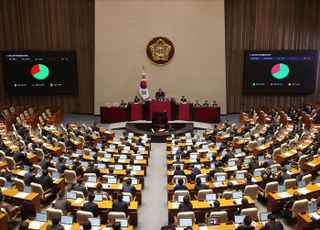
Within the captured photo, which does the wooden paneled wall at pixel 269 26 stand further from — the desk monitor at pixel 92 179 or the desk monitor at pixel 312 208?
the desk monitor at pixel 312 208

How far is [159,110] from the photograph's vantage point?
920 inches

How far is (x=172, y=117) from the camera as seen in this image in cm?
2375

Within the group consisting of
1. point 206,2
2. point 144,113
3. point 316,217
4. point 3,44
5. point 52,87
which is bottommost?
point 316,217

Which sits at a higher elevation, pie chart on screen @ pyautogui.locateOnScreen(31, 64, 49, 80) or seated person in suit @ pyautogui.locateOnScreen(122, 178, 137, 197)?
pie chart on screen @ pyautogui.locateOnScreen(31, 64, 49, 80)

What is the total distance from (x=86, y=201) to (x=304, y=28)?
22996 millimetres

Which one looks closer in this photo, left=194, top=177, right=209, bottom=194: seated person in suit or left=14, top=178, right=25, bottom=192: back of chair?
left=194, top=177, right=209, bottom=194: seated person in suit

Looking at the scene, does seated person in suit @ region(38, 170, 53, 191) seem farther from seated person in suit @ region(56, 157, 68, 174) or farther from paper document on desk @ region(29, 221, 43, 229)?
paper document on desk @ region(29, 221, 43, 229)

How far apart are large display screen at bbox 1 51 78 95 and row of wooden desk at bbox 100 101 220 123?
453cm

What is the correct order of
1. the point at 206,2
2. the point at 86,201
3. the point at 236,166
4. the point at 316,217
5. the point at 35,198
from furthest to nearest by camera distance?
the point at 206,2 → the point at 236,166 → the point at 35,198 → the point at 86,201 → the point at 316,217

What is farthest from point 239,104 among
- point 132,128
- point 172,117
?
point 132,128

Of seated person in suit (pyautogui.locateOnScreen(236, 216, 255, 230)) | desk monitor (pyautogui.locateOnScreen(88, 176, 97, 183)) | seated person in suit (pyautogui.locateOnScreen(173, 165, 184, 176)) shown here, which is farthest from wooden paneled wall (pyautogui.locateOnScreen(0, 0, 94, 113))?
seated person in suit (pyautogui.locateOnScreen(236, 216, 255, 230))

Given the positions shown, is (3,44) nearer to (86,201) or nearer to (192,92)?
(192,92)

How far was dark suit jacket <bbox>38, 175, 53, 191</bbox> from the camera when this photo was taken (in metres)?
11.8

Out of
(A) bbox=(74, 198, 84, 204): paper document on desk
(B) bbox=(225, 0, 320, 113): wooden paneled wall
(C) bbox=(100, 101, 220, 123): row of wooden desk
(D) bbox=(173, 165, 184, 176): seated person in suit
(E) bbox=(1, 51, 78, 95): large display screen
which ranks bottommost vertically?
(A) bbox=(74, 198, 84, 204): paper document on desk
